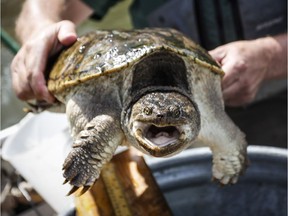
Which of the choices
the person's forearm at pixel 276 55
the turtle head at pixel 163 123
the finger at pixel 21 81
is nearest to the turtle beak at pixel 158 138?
the turtle head at pixel 163 123

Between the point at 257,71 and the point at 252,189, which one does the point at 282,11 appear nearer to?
the point at 257,71

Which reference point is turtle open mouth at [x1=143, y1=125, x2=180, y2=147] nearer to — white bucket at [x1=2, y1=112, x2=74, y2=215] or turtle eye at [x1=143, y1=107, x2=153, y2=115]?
turtle eye at [x1=143, y1=107, x2=153, y2=115]

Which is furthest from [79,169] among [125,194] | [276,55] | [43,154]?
[276,55]

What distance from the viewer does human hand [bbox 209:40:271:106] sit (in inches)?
54.0

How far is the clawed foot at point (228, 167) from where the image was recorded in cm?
116

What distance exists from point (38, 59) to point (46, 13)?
0.53m

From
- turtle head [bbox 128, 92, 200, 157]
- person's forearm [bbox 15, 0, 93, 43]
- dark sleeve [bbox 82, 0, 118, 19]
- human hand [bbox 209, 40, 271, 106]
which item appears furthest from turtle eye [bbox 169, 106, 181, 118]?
dark sleeve [bbox 82, 0, 118, 19]

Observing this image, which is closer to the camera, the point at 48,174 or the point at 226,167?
the point at 226,167

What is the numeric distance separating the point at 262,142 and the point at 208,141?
37.9 inches

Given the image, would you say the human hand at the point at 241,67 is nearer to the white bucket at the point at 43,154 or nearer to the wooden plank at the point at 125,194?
the wooden plank at the point at 125,194

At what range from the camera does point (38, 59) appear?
4.48 feet

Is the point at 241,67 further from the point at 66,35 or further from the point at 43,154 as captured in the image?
the point at 43,154

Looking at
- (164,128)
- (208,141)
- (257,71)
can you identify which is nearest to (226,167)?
(208,141)

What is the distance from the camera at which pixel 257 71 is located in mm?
1523
